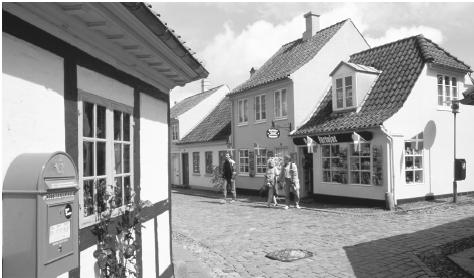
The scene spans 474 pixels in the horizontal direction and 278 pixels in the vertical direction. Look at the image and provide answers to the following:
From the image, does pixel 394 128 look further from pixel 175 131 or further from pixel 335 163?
pixel 175 131

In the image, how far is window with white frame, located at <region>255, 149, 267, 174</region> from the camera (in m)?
21.2

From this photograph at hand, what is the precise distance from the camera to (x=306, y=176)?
762 inches

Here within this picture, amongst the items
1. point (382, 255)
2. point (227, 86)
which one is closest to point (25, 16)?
point (382, 255)

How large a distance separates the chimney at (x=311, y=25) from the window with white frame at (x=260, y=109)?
4160 mm

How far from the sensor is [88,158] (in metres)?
4.16

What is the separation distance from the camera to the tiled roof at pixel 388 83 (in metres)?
15.8

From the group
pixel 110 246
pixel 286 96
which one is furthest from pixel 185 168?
pixel 110 246

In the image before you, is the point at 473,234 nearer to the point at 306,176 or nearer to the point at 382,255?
the point at 382,255

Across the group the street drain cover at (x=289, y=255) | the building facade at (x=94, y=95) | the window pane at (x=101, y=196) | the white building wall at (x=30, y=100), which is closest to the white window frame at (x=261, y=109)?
the street drain cover at (x=289, y=255)

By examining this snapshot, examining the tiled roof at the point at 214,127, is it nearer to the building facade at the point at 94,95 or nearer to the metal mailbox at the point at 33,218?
the building facade at the point at 94,95

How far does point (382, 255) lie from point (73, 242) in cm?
669

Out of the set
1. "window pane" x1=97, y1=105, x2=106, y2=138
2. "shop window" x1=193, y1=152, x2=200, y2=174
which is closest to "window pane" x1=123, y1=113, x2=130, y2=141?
"window pane" x1=97, y1=105, x2=106, y2=138

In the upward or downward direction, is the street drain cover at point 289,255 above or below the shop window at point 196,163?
below

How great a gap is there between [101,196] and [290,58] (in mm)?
18797
